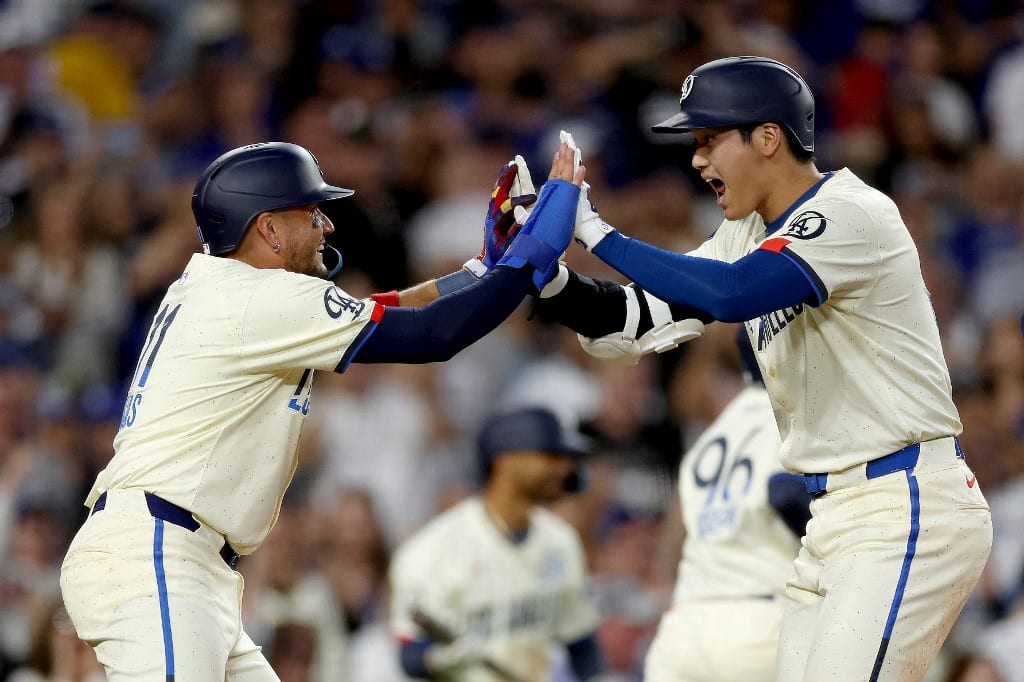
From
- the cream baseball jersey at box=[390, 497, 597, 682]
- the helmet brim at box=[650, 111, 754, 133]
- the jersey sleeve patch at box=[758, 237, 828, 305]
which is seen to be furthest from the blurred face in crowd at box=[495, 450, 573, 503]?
the jersey sleeve patch at box=[758, 237, 828, 305]

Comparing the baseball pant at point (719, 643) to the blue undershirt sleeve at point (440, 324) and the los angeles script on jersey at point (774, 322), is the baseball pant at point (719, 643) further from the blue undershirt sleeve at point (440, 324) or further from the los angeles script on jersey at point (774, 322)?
the blue undershirt sleeve at point (440, 324)

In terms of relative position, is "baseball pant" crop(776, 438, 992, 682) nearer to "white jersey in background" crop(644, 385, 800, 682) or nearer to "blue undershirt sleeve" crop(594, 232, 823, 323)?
"blue undershirt sleeve" crop(594, 232, 823, 323)

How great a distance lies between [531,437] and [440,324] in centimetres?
252

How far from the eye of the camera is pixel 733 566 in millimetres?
5809

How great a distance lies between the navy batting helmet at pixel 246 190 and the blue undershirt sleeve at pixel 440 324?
48cm

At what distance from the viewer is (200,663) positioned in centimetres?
411

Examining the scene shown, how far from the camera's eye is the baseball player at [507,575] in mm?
6609

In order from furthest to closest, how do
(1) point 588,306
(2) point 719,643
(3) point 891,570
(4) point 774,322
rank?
(2) point 719,643, (1) point 588,306, (4) point 774,322, (3) point 891,570

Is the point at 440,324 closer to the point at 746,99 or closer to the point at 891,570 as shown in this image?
the point at 746,99

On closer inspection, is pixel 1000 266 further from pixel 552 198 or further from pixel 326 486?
pixel 552 198

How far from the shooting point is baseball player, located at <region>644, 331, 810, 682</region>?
568 centimetres

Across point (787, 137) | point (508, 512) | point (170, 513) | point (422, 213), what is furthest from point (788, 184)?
point (422, 213)

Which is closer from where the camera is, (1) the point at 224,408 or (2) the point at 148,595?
(2) the point at 148,595

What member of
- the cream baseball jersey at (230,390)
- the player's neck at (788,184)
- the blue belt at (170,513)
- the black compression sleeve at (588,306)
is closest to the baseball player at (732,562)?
the black compression sleeve at (588,306)
